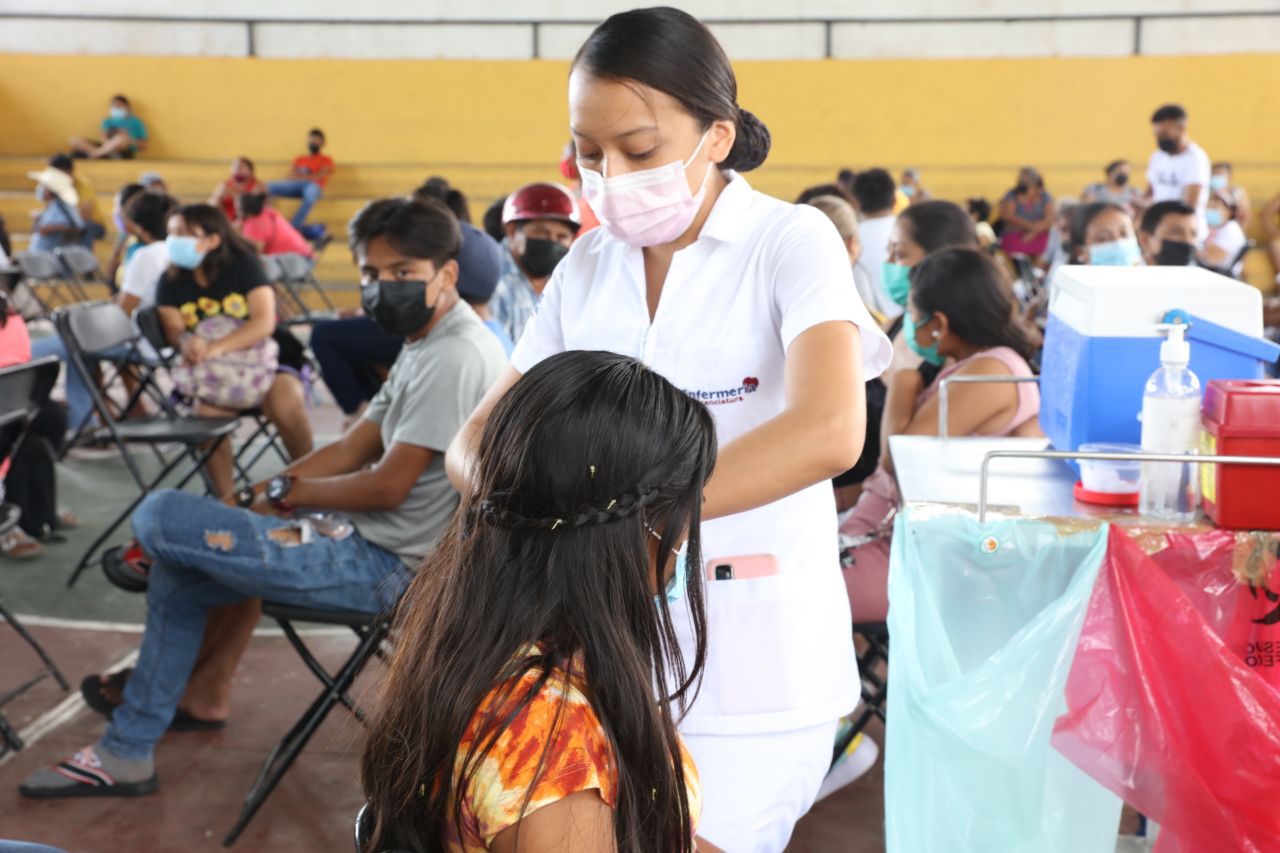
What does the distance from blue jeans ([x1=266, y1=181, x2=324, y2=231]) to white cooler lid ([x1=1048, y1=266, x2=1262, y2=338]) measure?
Answer: 11806mm

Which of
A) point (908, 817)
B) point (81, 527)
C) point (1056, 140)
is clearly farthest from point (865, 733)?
point (1056, 140)

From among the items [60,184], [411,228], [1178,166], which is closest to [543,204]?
[411,228]

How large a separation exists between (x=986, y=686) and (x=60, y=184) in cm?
1137

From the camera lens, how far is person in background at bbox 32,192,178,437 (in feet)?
18.6

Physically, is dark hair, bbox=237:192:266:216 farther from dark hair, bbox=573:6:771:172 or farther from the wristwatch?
dark hair, bbox=573:6:771:172

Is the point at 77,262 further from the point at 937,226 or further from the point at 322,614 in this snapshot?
the point at 322,614

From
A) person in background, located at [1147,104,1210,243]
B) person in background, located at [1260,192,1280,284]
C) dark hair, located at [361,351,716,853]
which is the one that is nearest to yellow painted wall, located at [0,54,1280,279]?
person in background, located at [1260,192,1280,284]

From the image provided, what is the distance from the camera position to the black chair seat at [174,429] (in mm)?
4109

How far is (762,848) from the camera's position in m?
1.45

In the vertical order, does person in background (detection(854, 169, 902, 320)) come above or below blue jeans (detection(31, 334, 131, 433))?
above

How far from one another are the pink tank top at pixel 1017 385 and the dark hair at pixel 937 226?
2.36 ft

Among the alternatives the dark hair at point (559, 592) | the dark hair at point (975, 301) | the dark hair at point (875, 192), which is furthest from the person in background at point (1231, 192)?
the dark hair at point (559, 592)

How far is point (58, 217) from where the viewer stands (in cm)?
1143

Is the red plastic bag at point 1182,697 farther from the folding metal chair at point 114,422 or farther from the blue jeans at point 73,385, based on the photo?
the blue jeans at point 73,385
